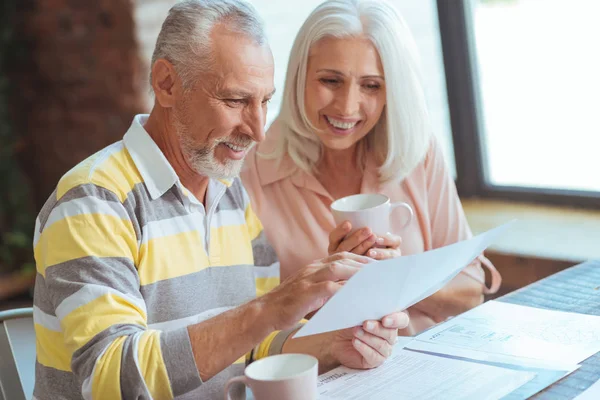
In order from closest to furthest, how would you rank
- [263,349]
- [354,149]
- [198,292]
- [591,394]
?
[591,394], [198,292], [263,349], [354,149]

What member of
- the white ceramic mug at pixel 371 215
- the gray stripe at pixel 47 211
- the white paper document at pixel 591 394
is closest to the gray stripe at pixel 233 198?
the white ceramic mug at pixel 371 215

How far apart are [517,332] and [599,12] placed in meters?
1.64

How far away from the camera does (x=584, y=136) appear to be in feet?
9.29

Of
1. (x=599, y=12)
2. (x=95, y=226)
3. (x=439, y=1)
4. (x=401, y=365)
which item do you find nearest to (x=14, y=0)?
(x=439, y=1)

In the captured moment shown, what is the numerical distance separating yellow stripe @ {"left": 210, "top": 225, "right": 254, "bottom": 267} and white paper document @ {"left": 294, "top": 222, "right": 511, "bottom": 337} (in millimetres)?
379

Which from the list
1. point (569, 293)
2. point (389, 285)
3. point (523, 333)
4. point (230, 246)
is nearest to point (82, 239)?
point (230, 246)

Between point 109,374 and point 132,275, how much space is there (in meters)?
0.20

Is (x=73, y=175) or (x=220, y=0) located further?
(x=220, y=0)

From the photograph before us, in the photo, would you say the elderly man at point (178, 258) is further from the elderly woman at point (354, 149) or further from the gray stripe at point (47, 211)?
the elderly woman at point (354, 149)

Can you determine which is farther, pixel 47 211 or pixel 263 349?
pixel 263 349

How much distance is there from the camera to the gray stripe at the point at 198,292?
142 cm

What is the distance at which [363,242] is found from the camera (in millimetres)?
1476

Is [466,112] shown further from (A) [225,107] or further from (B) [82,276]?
(B) [82,276]

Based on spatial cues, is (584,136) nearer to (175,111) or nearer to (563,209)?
(563,209)
